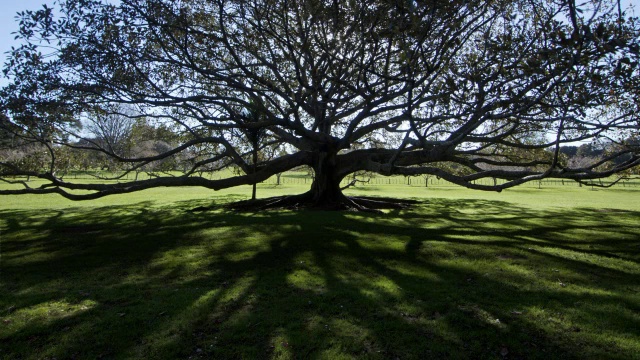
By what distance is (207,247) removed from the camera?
9.71 metres

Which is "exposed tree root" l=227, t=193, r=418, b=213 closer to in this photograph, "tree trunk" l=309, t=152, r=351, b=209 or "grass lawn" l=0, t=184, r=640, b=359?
"tree trunk" l=309, t=152, r=351, b=209

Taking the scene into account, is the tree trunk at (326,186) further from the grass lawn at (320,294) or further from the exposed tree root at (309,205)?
the grass lawn at (320,294)

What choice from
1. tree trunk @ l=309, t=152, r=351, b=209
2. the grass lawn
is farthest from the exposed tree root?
the grass lawn

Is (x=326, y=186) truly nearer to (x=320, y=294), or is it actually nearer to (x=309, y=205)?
(x=309, y=205)

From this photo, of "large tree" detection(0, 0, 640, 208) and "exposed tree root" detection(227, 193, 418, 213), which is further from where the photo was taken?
"exposed tree root" detection(227, 193, 418, 213)

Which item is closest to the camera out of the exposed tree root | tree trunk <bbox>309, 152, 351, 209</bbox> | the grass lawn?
the grass lawn

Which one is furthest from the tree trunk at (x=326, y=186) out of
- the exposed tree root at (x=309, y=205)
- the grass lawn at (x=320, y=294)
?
the grass lawn at (x=320, y=294)

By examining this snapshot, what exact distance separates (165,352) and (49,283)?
3921 mm

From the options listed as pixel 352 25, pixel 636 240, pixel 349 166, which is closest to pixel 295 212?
pixel 349 166

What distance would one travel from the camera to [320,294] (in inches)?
244

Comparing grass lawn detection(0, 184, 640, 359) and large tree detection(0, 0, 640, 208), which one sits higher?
large tree detection(0, 0, 640, 208)

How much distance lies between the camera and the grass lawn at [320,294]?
4559mm

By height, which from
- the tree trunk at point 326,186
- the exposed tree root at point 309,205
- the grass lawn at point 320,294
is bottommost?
the grass lawn at point 320,294

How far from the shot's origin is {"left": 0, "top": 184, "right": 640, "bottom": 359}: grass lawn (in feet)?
15.0
